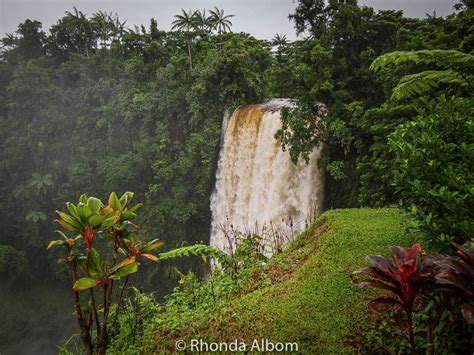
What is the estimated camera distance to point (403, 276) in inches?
75.9

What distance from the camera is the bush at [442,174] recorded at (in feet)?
8.31

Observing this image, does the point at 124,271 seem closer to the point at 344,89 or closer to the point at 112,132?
the point at 344,89

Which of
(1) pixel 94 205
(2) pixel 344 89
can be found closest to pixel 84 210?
(1) pixel 94 205

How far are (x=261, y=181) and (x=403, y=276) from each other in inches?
343

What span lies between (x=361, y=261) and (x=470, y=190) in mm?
1578

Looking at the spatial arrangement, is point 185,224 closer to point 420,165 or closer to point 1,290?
point 1,290

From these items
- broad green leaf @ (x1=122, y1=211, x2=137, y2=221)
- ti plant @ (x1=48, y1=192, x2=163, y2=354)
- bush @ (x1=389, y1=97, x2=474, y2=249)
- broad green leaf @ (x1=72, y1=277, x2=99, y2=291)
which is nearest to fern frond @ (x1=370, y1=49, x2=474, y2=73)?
bush @ (x1=389, y1=97, x2=474, y2=249)

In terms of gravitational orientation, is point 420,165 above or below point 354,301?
above

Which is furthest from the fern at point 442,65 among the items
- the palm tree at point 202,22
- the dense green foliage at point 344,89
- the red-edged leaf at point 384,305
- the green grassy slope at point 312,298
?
the palm tree at point 202,22

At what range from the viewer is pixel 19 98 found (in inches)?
744

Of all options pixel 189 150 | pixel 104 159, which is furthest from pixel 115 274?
pixel 104 159

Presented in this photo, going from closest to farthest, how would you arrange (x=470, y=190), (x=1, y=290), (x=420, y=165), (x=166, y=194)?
1. (x=470, y=190)
2. (x=420, y=165)
3. (x=166, y=194)
4. (x=1, y=290)

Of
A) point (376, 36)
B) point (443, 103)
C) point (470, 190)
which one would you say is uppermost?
point (376, 36)

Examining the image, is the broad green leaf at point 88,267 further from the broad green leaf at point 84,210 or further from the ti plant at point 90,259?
the broad green leaf at point 84,210
